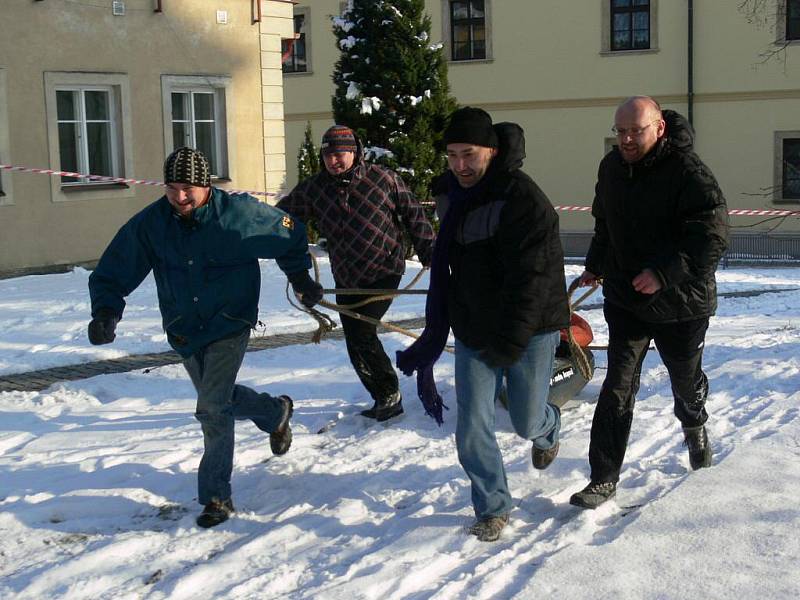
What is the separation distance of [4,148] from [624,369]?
38.1ft

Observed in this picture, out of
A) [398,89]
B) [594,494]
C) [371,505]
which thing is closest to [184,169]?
[371,505]

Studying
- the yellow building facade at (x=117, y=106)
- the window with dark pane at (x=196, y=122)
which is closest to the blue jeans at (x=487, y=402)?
the yellow building facade at (x=117, y=106)

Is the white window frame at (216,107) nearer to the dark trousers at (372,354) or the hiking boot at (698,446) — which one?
the dark trousers at (372,354)

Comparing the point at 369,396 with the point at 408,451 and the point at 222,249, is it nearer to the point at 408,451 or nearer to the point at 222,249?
the point at 408,451

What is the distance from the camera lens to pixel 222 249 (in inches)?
205

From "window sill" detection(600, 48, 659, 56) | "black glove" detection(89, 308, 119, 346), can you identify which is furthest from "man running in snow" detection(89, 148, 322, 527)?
"window sill" detection(600, 48, 659, 56)

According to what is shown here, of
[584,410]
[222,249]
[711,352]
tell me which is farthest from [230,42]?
[222,249]

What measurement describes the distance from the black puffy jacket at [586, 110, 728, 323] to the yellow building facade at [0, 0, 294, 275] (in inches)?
451

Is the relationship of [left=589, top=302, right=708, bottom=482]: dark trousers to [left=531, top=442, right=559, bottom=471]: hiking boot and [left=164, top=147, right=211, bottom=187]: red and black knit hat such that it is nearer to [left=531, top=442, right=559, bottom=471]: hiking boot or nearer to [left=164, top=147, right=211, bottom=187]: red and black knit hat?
[left=531, top=442, right=559, bottom=471]: hiking boot

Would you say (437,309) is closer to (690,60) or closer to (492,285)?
(492,285)

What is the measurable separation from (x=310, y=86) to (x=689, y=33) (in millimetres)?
9953

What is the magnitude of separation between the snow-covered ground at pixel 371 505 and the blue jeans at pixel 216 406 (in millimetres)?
195

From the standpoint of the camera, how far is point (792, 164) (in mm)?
26203

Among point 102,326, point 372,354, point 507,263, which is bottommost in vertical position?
point 372,354
